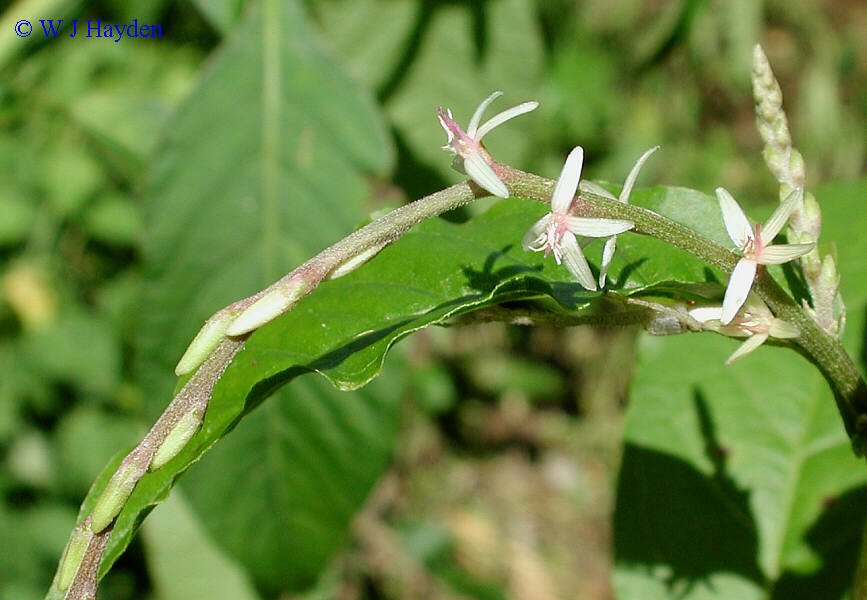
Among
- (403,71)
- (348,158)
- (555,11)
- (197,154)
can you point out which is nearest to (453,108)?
(403,71)

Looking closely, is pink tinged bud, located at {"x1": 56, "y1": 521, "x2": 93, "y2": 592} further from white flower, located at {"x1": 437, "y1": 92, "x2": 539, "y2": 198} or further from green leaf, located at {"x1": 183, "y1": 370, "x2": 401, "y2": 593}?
green leaf, located at {"x1": 183, "y1": 370, "x2": 401, "y2": 593}

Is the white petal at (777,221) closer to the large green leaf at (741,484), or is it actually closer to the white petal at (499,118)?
the white petal at (499,118)

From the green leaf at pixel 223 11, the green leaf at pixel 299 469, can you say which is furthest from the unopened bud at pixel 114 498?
the green leaf at pixel 223 11

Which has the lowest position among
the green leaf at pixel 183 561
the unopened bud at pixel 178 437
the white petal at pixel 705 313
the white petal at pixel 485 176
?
the green leaf at pixel 183 561

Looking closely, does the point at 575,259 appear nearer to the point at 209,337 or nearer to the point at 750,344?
the point at 750,344

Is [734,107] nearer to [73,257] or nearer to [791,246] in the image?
[73,257]

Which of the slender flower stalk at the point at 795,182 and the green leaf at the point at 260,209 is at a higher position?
the slender flower stalk at the point at 795,182
